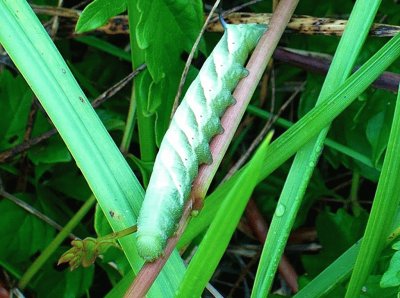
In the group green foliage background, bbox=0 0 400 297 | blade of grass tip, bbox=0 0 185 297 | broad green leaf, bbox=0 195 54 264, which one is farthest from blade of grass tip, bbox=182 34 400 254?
broad green leaf, bbox=0 195 54 264

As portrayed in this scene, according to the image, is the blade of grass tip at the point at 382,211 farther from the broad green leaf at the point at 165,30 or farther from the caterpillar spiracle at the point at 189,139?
the broad green leaf at the point at 165,30

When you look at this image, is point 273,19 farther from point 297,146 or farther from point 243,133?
point 243,133

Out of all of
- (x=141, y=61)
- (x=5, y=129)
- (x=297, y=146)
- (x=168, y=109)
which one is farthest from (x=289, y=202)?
(x=5, y=129)

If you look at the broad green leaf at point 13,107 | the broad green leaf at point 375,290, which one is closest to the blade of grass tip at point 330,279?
the broad green leaf at point 375,290

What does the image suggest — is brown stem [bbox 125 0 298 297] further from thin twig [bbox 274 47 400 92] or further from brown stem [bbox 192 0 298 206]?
thin twig [bbox 274 47 400 92]

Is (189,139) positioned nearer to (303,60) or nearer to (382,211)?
(382,211)

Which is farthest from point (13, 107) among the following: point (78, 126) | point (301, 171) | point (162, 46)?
point (301, 171)

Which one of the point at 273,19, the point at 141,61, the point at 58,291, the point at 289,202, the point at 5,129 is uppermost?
the point at 273,19
